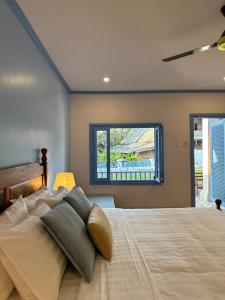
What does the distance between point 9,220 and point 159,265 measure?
2.91 feet

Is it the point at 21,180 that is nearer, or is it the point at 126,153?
the point at 21,180

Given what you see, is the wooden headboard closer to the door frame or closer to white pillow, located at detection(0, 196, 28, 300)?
white pillow, located at detection(0, 196, 28, 300)

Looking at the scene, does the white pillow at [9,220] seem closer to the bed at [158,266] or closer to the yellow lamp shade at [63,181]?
the bed at [158,266]

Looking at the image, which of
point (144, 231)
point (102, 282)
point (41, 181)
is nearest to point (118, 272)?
point (102, 282)

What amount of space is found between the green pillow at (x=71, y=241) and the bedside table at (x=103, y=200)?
7.53 feet

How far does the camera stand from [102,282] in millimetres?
1255

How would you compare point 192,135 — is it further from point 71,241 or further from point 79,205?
point 71,241

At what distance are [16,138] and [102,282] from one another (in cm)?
133

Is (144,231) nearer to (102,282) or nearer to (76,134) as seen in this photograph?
(102,282)

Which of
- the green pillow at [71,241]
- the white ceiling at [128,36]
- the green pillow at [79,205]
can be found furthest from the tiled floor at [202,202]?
the green pillow at [71,241]

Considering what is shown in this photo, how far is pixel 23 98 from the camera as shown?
2199 millimetres

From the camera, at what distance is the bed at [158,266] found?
116 cm

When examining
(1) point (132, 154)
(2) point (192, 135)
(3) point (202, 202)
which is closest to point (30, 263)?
(1) point (132, 154)

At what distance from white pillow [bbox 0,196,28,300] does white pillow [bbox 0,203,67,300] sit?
2.0 inches
